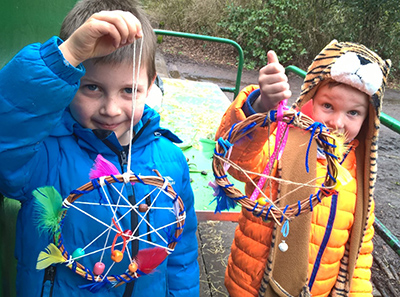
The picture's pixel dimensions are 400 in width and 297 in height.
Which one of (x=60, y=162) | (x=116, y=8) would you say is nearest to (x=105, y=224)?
(x=60, y=162)

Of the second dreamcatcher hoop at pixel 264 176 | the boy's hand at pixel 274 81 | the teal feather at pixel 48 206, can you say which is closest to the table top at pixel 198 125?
the second dreamcatcher hoop at pixel 264 176

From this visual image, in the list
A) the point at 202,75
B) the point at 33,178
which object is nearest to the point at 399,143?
the point at 202,75

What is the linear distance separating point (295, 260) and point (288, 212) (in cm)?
67

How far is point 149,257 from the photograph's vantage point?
1.27 metres

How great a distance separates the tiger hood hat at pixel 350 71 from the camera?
1858mm

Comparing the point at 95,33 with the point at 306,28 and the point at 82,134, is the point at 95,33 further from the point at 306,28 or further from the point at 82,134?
the point at 306,28

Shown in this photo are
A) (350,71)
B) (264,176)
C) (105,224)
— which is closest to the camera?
(105,224)

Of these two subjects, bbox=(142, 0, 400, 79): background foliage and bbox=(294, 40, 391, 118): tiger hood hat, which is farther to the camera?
bbox=(142, 0, 400, 79): background foliage

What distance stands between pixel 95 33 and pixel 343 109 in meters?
1.36

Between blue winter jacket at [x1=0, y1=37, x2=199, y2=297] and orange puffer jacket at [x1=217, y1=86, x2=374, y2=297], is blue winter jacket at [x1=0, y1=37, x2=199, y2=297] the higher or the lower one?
the higher one

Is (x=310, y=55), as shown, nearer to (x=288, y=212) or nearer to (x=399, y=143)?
(x=399, y=143)

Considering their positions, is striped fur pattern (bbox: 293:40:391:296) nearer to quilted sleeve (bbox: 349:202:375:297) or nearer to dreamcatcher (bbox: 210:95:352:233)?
quilted sleeve (bbox: 349:202:375:297)

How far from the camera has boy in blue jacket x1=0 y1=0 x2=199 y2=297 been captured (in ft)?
3.55

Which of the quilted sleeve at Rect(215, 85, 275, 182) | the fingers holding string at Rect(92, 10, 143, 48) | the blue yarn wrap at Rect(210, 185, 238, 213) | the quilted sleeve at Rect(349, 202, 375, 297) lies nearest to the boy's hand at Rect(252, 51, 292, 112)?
the quilted sleeve at Rect(215, 85, 275, 182)
